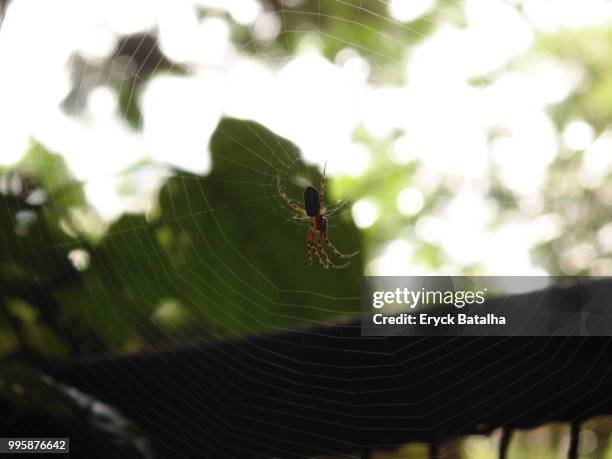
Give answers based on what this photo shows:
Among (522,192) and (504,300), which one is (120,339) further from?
(522,192)

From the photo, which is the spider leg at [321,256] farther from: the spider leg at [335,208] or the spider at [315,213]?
the spider leg at [335,208]

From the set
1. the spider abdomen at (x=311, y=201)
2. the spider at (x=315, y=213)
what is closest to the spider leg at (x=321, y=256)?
the spider at (x=315, y=213)

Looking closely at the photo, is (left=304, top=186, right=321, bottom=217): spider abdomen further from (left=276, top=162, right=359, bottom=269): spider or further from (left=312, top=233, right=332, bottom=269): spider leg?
(left=312, top=233, right=332, bottom=269): spider leg

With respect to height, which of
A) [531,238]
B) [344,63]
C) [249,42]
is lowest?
[531,238]

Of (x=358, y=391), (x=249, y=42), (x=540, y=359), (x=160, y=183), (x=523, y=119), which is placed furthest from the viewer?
(x=249, y=42)

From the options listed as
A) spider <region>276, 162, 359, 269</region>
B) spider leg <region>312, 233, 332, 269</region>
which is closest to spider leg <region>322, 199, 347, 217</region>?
spider <region>276, 162, 359, 269</region>

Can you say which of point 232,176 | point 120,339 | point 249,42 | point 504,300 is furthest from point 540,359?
point 249,42
